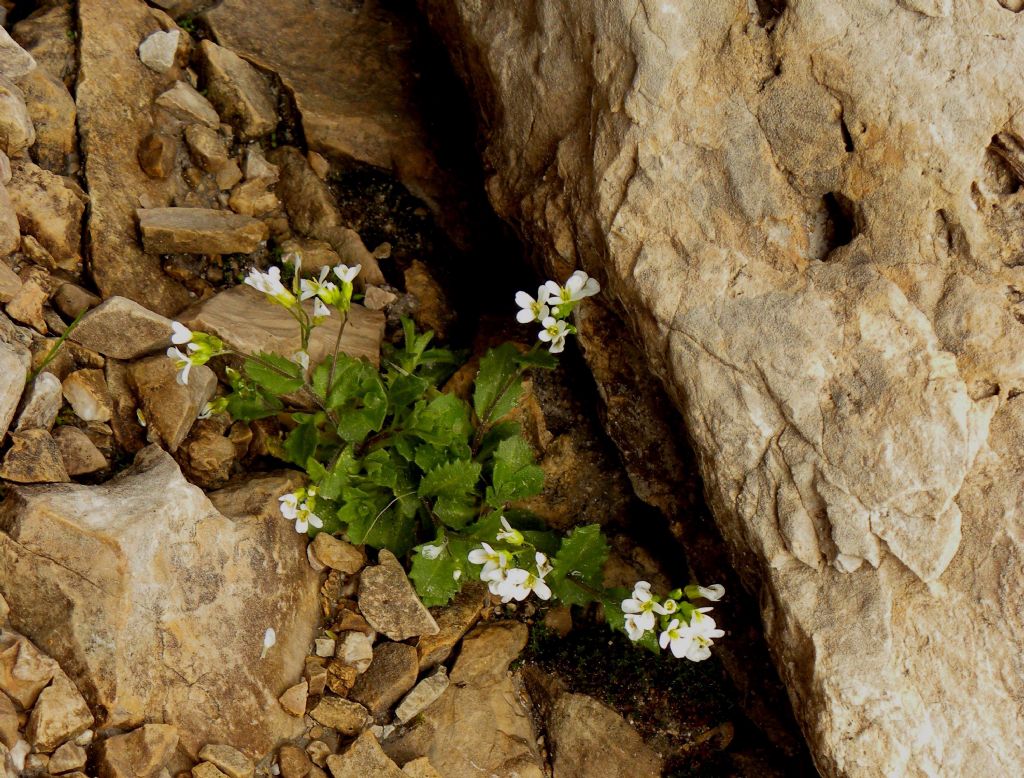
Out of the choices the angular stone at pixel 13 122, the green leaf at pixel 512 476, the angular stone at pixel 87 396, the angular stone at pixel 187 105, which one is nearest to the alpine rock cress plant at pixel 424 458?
the green leaf at pixel 512 476

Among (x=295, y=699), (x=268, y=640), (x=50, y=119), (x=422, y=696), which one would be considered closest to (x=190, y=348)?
(x=268, y=640)

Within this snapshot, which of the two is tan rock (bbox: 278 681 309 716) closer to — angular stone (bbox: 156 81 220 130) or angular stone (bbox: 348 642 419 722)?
angular stone (bbox: 348 642 419 722)

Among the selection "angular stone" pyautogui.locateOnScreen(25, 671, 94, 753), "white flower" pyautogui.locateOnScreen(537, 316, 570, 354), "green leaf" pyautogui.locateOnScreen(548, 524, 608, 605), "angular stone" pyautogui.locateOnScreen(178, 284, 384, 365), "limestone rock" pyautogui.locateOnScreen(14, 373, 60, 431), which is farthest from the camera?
"angular stone" pyautogui.locateOnScreen(178, 284, 384, 365)

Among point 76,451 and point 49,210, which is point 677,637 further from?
point 49,210

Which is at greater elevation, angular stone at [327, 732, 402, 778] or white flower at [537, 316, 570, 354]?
white flower at [537, 316, 570, 354]

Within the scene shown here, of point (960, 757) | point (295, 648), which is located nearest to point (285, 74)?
point (295, 648)

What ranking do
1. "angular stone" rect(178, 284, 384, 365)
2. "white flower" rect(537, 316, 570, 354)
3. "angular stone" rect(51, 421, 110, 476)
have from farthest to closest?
"angular stone" rect(178, 284, 384, 365)
"white flower" rect(537, 316, 570, 354)
"angular stone" rect(51, 421, 110, 476)

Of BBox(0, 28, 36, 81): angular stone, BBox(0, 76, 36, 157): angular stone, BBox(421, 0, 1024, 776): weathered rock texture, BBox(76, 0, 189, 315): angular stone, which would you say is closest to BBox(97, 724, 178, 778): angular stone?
BBox(76, 0, 189, 315): angular stone
